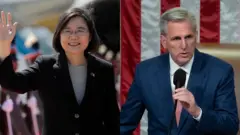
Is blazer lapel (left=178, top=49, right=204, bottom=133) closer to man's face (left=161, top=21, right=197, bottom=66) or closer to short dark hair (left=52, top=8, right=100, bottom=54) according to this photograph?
man's face (left=161, top=21, right=197, bottom=66)

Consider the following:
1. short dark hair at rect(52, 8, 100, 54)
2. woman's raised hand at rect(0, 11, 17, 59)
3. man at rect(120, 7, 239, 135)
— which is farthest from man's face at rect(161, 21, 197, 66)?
woman's raised hand at rect(0, 11, 17, 59)

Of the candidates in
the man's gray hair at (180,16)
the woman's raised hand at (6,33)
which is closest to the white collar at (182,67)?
the man's gray hair at (180,16)

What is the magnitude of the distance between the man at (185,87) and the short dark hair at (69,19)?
23 centimetres

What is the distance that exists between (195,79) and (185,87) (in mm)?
53

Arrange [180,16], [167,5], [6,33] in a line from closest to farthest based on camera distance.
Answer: [180,16], [6,33], [167,5]

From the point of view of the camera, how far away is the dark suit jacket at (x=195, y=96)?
1270 mm

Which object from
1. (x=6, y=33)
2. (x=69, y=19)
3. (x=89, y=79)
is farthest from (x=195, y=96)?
(x=6, y=33)

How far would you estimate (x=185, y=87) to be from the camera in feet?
4.35

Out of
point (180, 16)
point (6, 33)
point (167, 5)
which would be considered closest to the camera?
point (180, 16)

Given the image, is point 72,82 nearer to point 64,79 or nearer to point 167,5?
point 64,79

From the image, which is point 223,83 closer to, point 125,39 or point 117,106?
point 117,106

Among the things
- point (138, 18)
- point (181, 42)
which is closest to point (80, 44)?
point (181, 42)

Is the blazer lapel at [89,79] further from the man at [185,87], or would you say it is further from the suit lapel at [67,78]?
the man at [185,87]

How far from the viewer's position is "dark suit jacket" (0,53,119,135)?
5.04 ft
